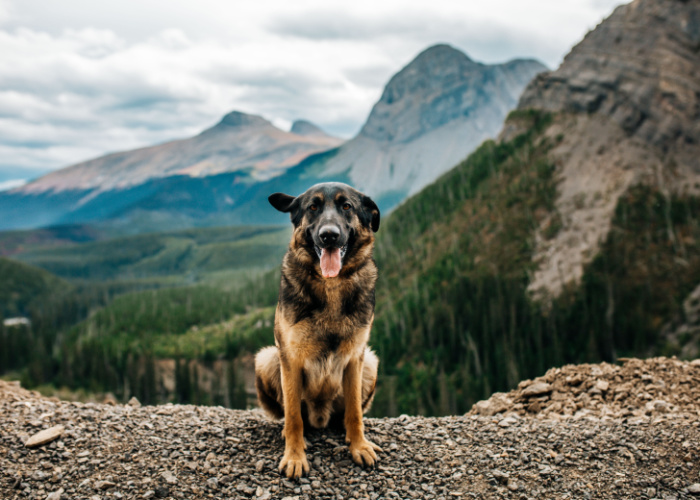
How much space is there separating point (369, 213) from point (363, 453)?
4041mm

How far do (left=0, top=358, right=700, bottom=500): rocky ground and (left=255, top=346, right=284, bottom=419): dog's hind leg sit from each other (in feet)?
1.46

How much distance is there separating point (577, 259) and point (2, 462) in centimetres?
10884

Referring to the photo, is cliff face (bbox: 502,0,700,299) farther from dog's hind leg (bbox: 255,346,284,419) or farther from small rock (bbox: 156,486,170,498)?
small rock (bbox: 156,486,170,498)

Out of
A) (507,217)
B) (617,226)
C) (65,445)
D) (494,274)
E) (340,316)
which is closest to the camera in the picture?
(340,316)

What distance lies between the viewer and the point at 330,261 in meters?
6.80

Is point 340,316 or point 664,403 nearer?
point 340,316

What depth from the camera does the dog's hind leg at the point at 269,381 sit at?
8633 millimetres

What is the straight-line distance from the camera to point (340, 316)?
7.35 m

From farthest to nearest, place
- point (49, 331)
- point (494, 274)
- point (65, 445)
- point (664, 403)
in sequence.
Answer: point (49, 331), point (494, 274), point (664, 403), point (65, 445)

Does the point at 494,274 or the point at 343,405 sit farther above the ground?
the point at 343,405

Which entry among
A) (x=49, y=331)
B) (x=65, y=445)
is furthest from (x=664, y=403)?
(x=49, y=331)

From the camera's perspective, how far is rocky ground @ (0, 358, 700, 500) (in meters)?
7.24

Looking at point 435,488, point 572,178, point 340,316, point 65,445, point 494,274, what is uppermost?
point 572,178

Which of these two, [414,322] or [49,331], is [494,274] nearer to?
[414,322]
